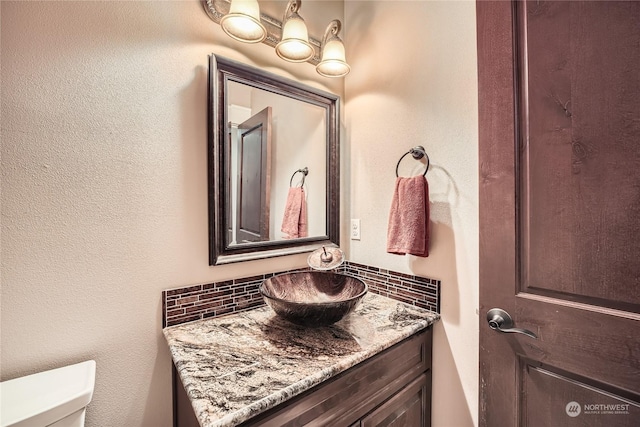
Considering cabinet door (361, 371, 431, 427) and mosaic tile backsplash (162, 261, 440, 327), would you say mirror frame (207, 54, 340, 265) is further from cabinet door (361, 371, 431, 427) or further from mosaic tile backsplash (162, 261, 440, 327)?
cabinet door (361, 371, 431, 427)

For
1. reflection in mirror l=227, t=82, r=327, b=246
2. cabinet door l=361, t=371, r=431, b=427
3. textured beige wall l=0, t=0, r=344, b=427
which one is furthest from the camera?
reflection in mirror l=227, t=82, r=327, b=246

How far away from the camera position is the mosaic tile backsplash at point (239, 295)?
3.34 ft

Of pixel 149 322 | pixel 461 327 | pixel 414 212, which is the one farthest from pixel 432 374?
pixel 149 322

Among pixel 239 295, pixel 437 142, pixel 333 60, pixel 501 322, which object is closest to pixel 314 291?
pixel 239 295

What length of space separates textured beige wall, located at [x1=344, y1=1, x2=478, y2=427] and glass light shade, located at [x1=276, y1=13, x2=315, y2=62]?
385 millimetres

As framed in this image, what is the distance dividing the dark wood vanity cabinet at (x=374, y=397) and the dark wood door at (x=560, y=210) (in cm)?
24

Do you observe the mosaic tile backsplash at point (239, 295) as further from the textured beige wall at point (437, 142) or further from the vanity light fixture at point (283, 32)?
the vanity light fixture at point (283, 32)

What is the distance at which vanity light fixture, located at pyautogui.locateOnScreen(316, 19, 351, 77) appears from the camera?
50.0 inches

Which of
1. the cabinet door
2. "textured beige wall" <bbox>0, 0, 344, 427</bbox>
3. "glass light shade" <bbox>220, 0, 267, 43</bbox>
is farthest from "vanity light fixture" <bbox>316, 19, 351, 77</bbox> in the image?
the cabinet door

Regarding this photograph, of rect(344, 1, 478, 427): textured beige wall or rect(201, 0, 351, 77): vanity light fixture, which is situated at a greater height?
rect(201, 0, 351, 77): vanity light fixture

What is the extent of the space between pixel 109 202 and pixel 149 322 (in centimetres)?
44

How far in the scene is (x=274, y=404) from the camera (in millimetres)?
635

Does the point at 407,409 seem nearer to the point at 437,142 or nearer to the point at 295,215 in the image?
the point at 295,215

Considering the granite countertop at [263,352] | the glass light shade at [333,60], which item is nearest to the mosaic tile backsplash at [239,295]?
the granite countertop at [263,352]
